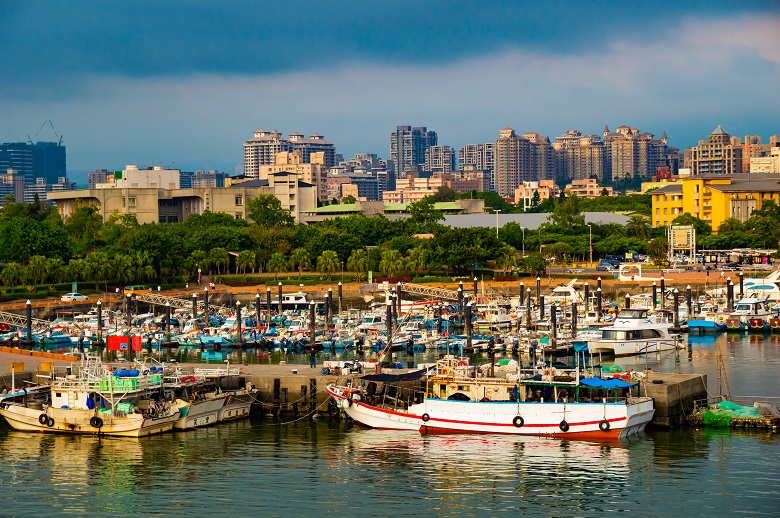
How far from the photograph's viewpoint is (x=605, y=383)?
5003 centimetres

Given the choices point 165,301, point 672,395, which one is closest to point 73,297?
point 165,301

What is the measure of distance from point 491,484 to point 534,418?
6823 mm

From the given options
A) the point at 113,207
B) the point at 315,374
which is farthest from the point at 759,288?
the point at 113,207

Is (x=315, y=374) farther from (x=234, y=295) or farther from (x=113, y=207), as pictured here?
(x=113, y=207)

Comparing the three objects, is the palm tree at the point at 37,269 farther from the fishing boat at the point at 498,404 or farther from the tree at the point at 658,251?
the fishing boat at the point at 498,404

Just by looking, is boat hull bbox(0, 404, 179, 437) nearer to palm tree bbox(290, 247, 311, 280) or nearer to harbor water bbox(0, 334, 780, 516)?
harbor water bbox(0, 334, 780, 516)

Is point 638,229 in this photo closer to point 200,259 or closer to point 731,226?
point 731,226

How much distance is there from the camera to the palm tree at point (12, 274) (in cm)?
11588

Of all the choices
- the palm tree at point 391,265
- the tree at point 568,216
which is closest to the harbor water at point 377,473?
the palm tree at point 391,265

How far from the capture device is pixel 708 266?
437 ft

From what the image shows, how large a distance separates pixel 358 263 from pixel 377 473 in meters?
84.6

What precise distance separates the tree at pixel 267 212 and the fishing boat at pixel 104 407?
110 m

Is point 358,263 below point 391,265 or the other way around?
the other way around

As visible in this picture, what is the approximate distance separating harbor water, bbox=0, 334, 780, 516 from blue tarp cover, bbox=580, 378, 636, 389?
2.36 metres
